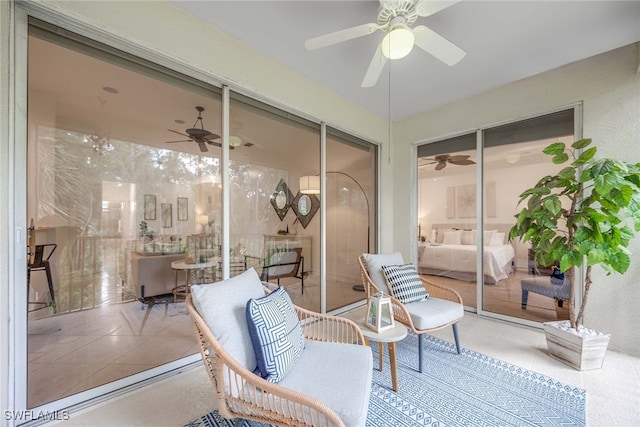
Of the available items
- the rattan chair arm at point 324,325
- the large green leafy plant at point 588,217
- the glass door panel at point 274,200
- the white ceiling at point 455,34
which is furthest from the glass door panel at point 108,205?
the large green leafy plant at point 588,217

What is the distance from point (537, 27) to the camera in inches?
86.3

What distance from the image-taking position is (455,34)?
228cm

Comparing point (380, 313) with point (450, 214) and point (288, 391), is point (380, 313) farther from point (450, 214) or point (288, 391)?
point (450, 214)

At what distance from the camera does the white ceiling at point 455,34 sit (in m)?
2.01

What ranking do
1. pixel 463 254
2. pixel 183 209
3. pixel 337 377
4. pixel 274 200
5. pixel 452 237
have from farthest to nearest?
pixel 452 237 → pixel 463 254 → pixel 274 200 → pixel 183 209 → pixel 337 377

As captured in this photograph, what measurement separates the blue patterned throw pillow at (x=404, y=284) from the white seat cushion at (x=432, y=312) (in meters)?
0.06

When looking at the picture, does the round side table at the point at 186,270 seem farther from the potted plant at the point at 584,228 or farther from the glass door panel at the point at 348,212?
the potted plant at the point at 584,228

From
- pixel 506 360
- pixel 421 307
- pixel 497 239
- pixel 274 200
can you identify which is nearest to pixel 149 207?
pixel 274 200

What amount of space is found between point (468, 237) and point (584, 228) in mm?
1534

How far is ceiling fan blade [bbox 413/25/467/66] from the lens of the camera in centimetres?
174

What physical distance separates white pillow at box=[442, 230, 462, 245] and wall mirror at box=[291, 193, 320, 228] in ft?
6.59

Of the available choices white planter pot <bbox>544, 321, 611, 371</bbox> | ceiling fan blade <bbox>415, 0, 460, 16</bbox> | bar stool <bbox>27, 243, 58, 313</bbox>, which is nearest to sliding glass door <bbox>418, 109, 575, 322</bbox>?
white planter pot <bbox>544, 321, 611, 371</bbox>

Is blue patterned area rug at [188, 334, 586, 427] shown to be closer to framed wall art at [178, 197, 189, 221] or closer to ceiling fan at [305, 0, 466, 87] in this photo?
framed wall art at [178, 197, 189, 221]

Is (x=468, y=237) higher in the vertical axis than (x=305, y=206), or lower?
lower
